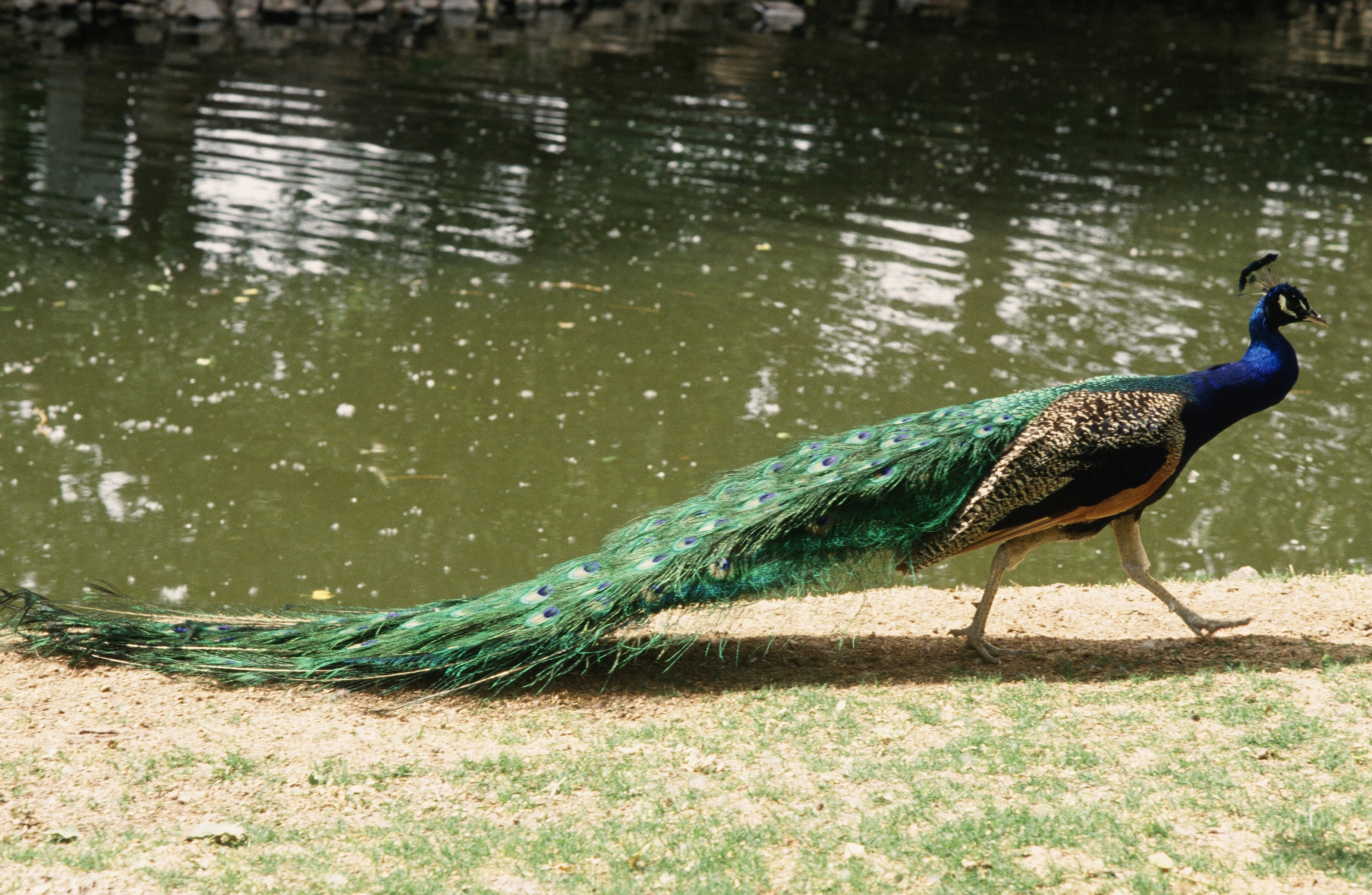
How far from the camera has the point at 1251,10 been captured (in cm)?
3027

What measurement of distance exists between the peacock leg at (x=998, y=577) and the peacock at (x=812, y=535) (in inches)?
0.5

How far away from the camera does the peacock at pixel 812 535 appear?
5.09 m

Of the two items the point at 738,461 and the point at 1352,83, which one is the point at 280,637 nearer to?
the point at 738,461

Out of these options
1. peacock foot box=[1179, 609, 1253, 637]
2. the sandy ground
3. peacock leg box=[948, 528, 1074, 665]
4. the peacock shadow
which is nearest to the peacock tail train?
the sandy ground

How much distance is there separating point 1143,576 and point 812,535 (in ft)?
5.28

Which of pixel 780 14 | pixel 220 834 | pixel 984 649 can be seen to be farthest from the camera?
pixel 780 14

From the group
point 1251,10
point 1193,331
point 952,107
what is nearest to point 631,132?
point 952,107

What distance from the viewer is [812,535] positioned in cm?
513

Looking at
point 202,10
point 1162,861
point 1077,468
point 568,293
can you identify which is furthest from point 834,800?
point 202,10

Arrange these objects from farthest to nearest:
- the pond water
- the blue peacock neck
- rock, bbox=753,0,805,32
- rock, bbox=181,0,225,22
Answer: rock, bbox=753,0,805,32
rock, bbox=181,0,225,22
the pond water
the blue peacock neck

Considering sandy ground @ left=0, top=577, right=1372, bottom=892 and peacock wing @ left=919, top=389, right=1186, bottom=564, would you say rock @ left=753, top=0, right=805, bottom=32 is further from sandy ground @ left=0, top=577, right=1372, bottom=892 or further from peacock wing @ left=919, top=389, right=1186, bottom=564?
peacock wing @ left=919, top=389, right=1186, bottom=564

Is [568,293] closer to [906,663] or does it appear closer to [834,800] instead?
[906,663]

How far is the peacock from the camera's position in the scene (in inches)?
200

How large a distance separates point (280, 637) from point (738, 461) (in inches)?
155
